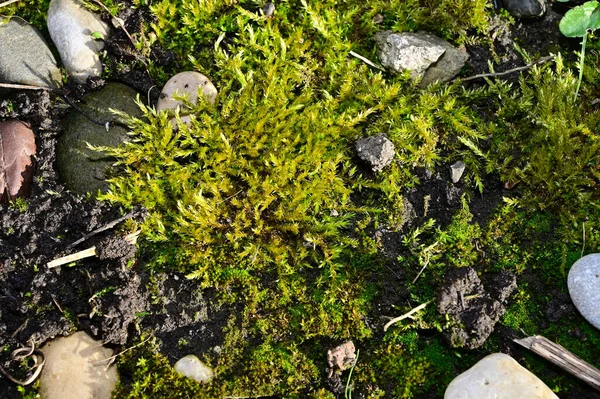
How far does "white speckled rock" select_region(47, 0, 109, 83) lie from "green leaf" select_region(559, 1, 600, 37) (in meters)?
3.29

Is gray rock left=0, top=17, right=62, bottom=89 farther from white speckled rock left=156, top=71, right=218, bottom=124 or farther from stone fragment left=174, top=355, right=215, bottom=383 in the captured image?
stone fragment left=174, top=355, right=215, bottom=383

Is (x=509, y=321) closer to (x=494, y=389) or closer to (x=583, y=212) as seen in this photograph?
(x=494, y=389)

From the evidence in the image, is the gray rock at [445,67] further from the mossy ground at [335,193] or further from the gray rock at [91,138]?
the gray rock at [91,138]

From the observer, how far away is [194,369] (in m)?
3.21

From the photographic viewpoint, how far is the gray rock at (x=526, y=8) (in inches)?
159

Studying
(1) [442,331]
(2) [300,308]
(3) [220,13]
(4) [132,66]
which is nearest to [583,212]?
(1) [442,331]

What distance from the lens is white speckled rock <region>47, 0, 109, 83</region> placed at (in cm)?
379

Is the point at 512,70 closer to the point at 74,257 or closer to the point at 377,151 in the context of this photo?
the point at 377,151

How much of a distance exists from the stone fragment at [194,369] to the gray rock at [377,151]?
1626mm

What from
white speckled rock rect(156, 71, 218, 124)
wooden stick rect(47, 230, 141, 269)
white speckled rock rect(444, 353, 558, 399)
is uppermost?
white speckled rock rect(156, 71, 218, 124)

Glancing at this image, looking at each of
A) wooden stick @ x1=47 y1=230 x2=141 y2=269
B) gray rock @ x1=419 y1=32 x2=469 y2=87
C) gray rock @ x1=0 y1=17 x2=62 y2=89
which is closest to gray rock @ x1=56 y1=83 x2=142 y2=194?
gray rock @ x1=0 y1=17 x2=62 y2=89

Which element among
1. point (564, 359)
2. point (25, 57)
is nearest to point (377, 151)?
point (564, 359)

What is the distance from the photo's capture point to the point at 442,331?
3.23 meters

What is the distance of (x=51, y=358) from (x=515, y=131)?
327cm
